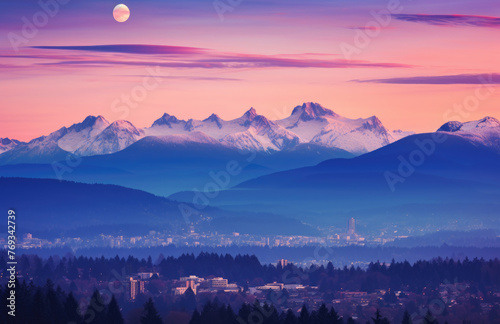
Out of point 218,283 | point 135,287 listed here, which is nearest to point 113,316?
point 135,287

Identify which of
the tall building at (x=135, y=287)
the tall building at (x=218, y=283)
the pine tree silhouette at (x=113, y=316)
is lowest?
the pine tree silhouette at (x=113, y=316)

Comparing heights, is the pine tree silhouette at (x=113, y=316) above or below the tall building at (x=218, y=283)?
below

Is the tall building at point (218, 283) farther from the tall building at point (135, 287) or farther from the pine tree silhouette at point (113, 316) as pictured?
the pine tree silhouette at point (113, 316)

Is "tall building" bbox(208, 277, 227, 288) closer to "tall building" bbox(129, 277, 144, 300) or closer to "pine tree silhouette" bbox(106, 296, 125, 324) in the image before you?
"tall building" bbox(129, 277, 144, 300)

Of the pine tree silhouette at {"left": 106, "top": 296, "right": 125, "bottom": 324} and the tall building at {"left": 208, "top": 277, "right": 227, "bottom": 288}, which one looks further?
the tall building at {"left": 208, "top": 277, "right": 227, "bottom": 288}

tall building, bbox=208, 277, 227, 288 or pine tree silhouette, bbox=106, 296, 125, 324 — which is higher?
tall building, bbox=208, 277, 227, 288

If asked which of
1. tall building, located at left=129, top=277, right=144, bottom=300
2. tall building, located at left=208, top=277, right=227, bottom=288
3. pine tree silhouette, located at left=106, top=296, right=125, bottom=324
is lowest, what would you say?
pine tree silhouette, located at left=106, top=296, right=125, bottom=324

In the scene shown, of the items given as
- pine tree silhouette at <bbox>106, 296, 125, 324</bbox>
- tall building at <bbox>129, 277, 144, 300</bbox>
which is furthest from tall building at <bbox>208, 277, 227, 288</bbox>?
pine tree silhouette at <bbox>106, 296, 125, 324</bbox>

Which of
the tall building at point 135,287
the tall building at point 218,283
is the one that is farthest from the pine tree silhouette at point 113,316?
the tall building at point 218,283

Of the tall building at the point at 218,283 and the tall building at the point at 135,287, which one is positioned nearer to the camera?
the tall building at the point at 135,287

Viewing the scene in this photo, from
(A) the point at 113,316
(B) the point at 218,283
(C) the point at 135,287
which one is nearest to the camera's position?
(A) the point at 113,316

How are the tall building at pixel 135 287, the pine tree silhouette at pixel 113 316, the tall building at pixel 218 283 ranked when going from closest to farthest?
the pine tree silhouette at pixel 113 316 → the tall building at pixel 135 287 → the tall building at pixel 218 283

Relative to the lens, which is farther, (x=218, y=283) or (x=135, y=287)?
(x=218, y=283)

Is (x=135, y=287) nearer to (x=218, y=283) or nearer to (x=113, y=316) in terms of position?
(x=218, y=283)
